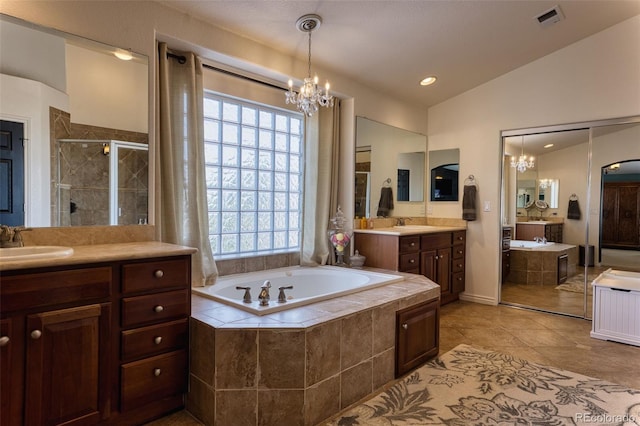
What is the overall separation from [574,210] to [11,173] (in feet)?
15.7

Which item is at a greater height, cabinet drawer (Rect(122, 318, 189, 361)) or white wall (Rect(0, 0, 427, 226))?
white wall (Rect(0, 0, 427, 226))

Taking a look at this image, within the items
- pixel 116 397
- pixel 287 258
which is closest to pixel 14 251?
pixel 116 397

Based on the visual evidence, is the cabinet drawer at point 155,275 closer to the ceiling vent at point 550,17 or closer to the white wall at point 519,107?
the ceiling vent at point 550,17

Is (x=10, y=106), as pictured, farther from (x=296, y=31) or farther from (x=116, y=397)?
(x=296, y=31)

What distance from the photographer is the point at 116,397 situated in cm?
183

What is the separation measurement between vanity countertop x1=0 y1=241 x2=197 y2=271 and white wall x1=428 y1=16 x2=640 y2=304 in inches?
145

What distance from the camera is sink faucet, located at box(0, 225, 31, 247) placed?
1.84 metres

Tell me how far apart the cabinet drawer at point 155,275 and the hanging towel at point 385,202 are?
2.75m

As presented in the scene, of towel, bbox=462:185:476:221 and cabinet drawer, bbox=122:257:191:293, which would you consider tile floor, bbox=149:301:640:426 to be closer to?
cabinet drawer, bbox=122:257:191:293

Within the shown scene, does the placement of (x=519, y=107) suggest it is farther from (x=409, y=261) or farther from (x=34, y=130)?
(x=34, y=130)

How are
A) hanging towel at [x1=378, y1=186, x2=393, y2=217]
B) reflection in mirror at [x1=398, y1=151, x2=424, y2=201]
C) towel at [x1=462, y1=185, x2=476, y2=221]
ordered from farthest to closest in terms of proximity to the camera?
reflection in mirror at [x1=398, y1=151, x2=424, y2=201], towel at [x1=462, y1=185, x2=476, y2=221], hanging towel at [x1=378, y1=186, x2=393, y2=217]

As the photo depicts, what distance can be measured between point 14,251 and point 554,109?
15.7 feet

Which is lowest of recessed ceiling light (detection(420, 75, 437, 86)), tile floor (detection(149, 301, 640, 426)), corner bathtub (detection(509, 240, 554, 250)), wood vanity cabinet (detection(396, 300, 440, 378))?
tile floor (detection(149, 301, 640, 426))

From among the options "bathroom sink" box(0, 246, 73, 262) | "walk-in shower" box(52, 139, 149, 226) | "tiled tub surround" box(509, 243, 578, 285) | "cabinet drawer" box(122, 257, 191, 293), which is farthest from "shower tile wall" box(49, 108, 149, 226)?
"tiled tub surround" box(509, 243, 578, 285)
